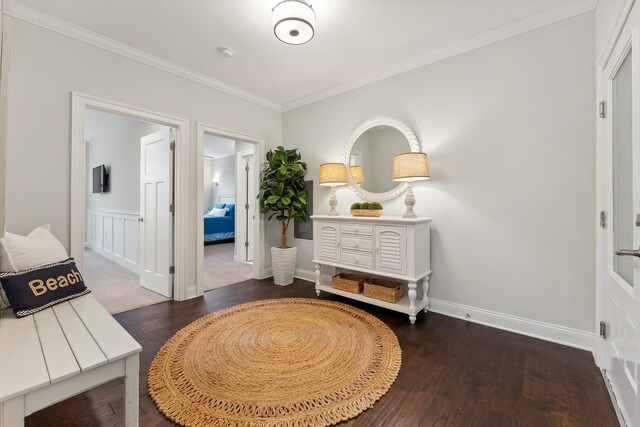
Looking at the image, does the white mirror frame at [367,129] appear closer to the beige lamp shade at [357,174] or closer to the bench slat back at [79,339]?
→ the beige lamp shade at [357,174]

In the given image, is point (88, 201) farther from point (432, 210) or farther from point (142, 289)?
point (432, 210)

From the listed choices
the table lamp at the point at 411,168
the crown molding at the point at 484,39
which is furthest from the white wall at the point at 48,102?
the table lamp at the point at 411,168

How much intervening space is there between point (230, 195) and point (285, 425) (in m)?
7.94

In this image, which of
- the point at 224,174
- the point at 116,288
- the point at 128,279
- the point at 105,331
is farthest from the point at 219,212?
the point at 105,331

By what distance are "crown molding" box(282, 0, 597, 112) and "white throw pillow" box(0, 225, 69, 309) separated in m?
3.16

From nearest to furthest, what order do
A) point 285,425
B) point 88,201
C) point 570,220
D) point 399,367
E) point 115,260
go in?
point 285,425 < point 399,367 < point 570,220 < point 115,260 < point 88,201

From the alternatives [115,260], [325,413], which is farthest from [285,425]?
[115,260]

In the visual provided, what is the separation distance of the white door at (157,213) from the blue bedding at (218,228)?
338 centimetres

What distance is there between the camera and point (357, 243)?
281 cm

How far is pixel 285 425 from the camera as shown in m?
1.33

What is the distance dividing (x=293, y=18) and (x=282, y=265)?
270cm

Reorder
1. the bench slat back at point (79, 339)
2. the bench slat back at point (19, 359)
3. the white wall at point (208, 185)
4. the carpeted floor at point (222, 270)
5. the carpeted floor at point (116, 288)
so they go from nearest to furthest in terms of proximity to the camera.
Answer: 1. the bench slat back at point (19, 359)
2. the bench slat back at point (79, 339)
3. the carpeted floor at point (116, 288)
4. the carpeted floor at point (222, 270)
5. the white wall at point (208, 185)

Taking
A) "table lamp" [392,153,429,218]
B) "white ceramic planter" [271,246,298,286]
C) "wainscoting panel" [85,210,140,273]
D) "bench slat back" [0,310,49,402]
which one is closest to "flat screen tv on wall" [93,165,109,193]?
"wainscoting panel" [85,210,140,273]

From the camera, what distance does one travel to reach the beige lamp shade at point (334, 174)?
3.21m
